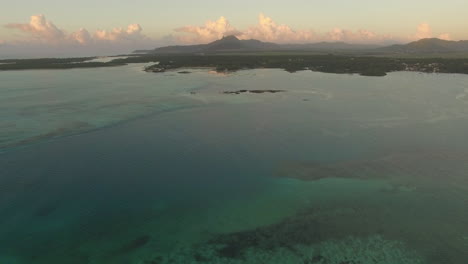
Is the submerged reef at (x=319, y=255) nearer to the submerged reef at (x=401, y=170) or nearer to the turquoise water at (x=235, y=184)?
the turquoise water at (x=235, y=184)

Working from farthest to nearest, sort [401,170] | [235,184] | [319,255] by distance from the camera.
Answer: [401,170] < [235,184] < [319,255]

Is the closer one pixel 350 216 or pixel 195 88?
pixel 350 216

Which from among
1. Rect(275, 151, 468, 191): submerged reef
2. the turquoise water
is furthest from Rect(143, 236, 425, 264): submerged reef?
Rect(275, 151, 468, 191): submerged reef

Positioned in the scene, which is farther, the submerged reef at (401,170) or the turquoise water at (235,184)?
the submerged reef at (401,170)

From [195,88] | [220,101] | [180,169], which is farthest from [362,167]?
[195,88]

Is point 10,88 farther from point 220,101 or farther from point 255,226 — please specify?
point 255,226

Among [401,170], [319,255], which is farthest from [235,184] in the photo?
[401,170]

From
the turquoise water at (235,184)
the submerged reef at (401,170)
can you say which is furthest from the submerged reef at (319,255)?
the submerged reef at (401,170)

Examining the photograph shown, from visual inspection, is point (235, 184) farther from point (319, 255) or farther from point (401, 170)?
point (401, 170)
